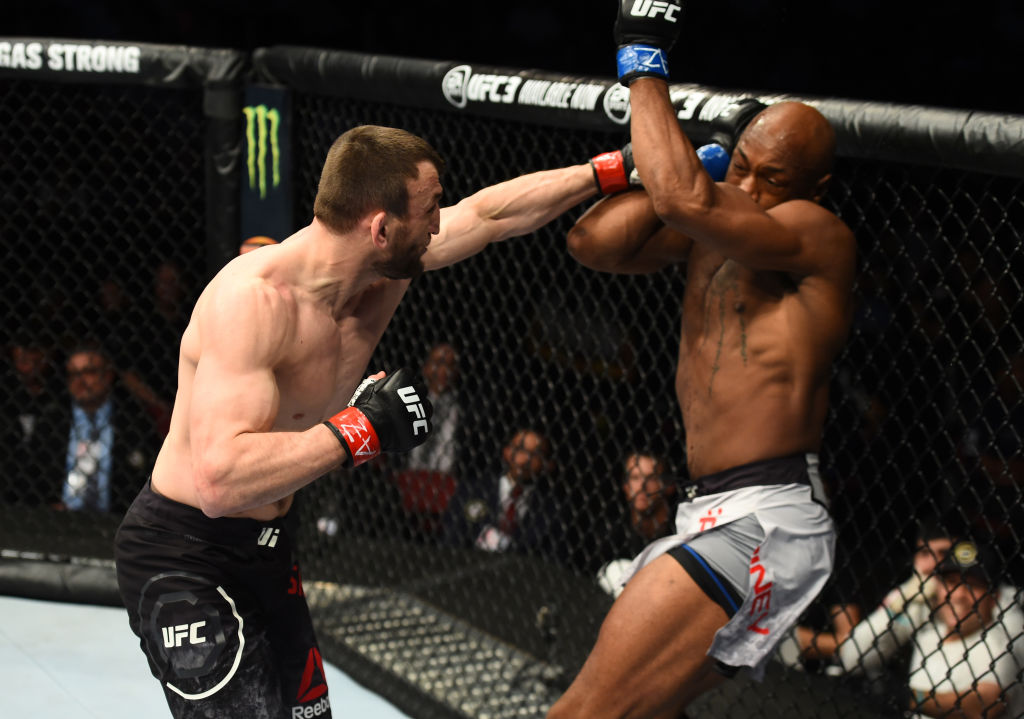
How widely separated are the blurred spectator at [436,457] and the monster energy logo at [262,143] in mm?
786

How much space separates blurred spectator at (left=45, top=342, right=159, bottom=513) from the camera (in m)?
3.85

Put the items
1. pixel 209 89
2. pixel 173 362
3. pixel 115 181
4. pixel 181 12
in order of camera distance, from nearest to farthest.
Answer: pixel 209 89, pixel 173 362, pixel 115 181, pixel 181 12

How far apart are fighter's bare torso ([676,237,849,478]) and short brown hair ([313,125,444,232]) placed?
1.95 feet

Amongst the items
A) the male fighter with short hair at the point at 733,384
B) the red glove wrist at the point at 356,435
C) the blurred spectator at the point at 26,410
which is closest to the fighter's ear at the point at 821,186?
A: the male fighter with short hair at the point at 733,384

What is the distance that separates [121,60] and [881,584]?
261 cm

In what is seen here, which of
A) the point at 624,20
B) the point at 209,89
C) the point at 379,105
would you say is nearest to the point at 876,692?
the point at 624,20

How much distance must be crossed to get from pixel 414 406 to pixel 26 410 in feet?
10.2

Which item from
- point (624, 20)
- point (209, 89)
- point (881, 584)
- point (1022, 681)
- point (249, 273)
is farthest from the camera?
point (881, 584)

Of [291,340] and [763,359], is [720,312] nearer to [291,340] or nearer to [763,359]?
[763,359]

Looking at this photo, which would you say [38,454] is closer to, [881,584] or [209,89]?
[209,89]

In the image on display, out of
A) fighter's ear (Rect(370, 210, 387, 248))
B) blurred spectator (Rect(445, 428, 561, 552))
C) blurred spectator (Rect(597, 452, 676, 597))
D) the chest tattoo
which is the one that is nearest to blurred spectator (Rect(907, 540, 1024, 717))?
blurred spectator (Rect(597, 452, 676, 597))

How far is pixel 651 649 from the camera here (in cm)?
185

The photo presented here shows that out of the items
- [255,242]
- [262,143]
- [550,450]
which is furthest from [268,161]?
[550,450]

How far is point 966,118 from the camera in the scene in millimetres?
1869
